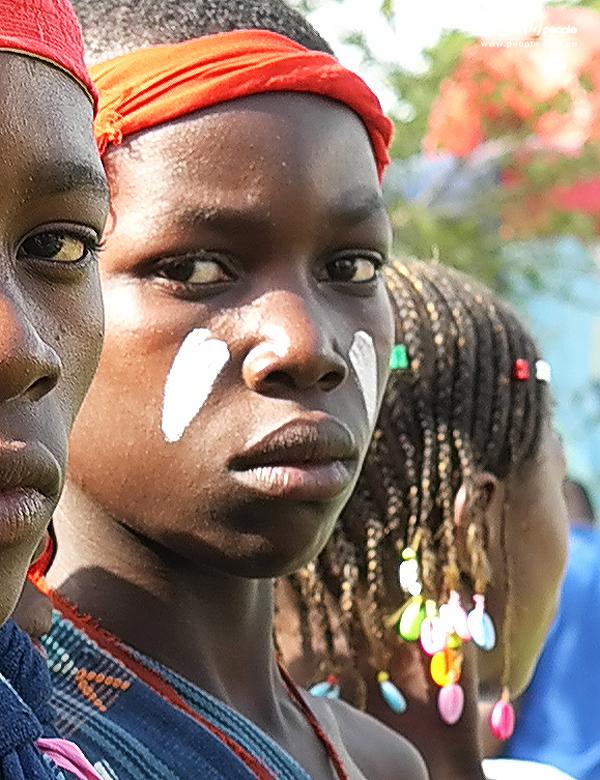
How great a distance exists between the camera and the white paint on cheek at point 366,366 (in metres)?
2.18

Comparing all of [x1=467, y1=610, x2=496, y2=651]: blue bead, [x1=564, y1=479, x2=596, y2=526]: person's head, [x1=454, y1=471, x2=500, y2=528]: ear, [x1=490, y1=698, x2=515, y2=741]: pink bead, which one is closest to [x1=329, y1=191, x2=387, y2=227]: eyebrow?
[x1=454, y1=471, x2=500, y2=528]: ear

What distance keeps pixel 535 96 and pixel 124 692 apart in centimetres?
617

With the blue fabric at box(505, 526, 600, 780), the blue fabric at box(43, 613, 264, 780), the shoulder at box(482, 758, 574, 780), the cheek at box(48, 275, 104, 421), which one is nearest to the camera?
the cheek at box(48, 275, 104, 421)

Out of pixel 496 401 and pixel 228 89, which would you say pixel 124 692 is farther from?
pixel 496 401

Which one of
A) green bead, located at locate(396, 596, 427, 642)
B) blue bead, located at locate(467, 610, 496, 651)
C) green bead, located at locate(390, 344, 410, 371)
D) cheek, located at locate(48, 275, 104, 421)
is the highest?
cheek, located at locate(48, 275, 104, 421)

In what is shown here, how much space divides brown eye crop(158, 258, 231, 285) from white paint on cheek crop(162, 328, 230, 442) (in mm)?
94

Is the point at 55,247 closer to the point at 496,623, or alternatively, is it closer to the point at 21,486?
the point at 21,486

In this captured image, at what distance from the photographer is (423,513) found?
3.11m

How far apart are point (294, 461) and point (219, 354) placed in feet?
0.57

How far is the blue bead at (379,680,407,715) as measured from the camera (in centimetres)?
310

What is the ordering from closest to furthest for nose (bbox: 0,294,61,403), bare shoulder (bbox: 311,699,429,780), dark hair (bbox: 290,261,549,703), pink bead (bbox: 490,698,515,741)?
nose (bbox: 0,294,61,403) < bare shoulder (bbox: 311,699,429,780) < dark hair (bbox: 290,261,549,703) < pink bead (bbox: 490,698,515,741)

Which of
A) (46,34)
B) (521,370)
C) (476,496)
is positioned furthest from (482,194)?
(46,34)

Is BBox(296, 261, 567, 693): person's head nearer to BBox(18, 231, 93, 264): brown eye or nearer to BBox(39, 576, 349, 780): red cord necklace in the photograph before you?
BBox(39, 576, 349, 780): red cord necklace

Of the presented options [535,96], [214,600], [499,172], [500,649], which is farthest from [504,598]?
[499,172]
